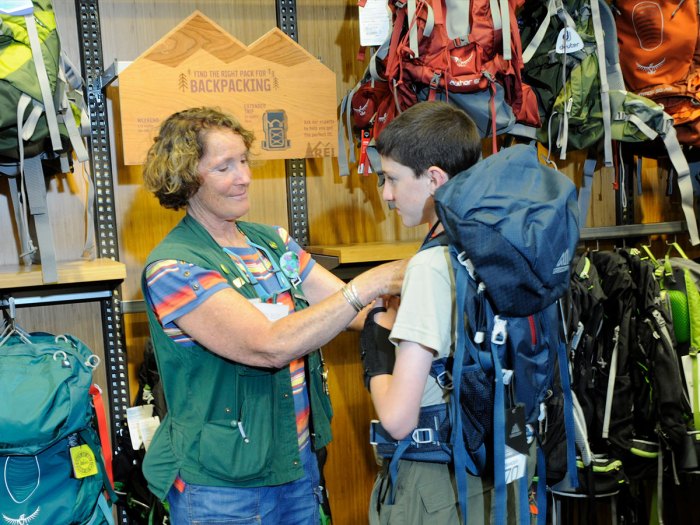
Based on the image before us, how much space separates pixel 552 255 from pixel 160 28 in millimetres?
2237

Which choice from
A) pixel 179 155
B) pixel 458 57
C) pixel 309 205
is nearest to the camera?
pixel 179 155

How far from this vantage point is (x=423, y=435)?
5.41 feet

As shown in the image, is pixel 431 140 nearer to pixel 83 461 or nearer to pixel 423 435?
pixel 423 435

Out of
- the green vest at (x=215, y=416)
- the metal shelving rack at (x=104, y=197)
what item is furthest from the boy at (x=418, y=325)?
the metal shelving rack at (x=104, y=197)

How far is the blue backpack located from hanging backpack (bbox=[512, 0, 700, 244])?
156 centimetres

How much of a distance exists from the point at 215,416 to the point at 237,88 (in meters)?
1.45

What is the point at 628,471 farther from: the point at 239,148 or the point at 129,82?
the point at 129,82

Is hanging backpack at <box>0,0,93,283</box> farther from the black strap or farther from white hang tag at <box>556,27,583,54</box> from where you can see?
white hang tag at <box>556,27,583,54</box>

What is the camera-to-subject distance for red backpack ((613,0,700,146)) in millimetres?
3238

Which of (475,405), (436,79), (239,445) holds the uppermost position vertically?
(436,79)

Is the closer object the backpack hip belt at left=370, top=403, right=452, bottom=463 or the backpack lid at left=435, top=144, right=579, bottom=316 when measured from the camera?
the backpack lid at left=435, top=144, right=579, bottom=316

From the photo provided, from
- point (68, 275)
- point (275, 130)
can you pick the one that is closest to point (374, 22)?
point (275, 130)

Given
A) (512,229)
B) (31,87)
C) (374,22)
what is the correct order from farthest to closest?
(374,22)
(31,87)
(512,229)

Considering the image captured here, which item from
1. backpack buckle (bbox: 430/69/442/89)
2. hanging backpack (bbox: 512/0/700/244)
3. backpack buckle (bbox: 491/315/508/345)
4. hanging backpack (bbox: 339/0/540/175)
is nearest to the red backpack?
hanging backpack (bbox: 512/0/700/244)
